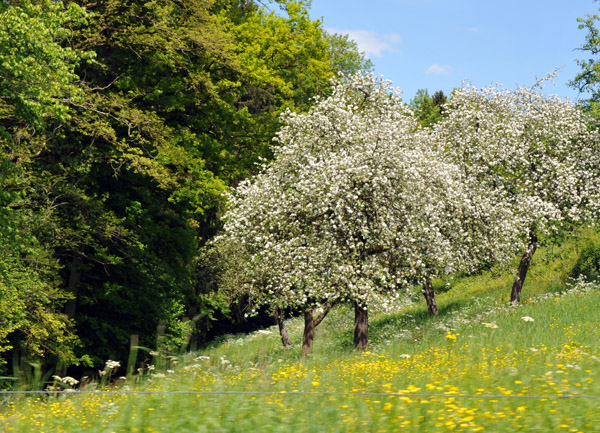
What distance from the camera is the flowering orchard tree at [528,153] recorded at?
2341 centimetres

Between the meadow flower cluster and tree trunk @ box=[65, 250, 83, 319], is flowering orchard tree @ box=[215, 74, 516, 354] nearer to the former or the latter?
tree trunk @ box=[65, 250, 83, 319]

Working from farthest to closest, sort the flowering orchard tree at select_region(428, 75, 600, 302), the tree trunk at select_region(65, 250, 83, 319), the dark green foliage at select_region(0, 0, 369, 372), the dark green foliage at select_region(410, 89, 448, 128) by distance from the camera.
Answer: the dark green foliage at select_region(410, 89, 448, 128), the flowering orchard tree at select_region(428, 75, 600, 302), the tree trunk at select_region(65, 250, 83, 319), the dark green foliage at select_region(0, 0, 369, 372)

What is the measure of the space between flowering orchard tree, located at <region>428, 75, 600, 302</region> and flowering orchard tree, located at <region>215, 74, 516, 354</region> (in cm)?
468

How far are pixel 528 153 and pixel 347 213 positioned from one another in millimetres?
10886

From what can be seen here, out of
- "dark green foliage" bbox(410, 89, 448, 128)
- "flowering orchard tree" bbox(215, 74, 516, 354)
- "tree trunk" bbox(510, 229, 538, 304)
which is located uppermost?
"dark green foliage" bbox(410, 89, 448, 128)

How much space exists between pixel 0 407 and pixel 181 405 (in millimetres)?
2569

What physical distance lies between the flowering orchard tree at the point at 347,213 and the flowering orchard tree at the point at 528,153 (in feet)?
15.4

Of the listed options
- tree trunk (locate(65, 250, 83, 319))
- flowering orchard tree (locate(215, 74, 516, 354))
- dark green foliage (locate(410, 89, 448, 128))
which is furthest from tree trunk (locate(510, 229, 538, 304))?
dark green foliage (locate(410, 89, 448, 128))

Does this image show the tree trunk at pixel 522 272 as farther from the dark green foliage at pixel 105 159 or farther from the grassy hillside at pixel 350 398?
the grassy hillside at pixel 350 398

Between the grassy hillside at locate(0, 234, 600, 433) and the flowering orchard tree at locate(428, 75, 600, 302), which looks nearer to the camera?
the grassy hillside at locate(0, 234, 600, 433)

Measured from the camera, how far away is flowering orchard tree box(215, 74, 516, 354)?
16.8 metres

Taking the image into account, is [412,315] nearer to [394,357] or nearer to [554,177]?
[554,177]

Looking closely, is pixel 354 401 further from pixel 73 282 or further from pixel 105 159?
pixel 73 282

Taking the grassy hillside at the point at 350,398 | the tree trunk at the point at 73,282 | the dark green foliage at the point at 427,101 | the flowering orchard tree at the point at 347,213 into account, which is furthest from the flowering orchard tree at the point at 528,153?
the dark green foliage at the point at 427,101
